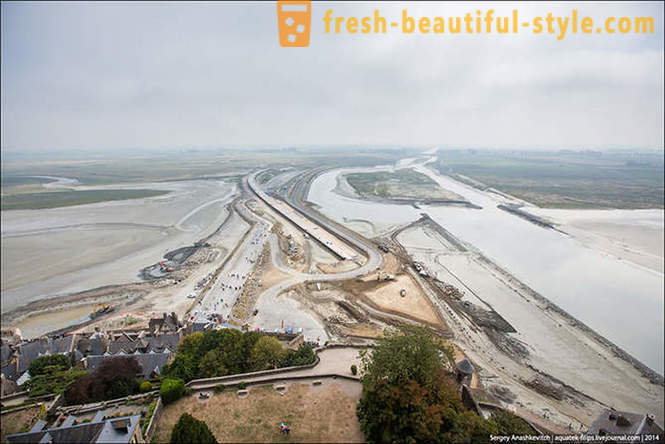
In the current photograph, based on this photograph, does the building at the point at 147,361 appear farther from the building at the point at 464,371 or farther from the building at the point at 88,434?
the building at the point at 464,371

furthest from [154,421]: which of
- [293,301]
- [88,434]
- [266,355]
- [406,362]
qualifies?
[293,301]

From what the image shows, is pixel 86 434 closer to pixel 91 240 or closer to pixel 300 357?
pixel 300 357

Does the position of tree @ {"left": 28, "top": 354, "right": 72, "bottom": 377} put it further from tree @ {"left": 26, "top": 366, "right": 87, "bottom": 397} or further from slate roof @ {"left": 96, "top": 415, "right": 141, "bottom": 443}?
slate roof @ {"left": 96, "top": 415, "right": 141, "bottom": 443}

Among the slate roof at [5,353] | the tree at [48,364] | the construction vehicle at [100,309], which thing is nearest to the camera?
the tree at [48,364]

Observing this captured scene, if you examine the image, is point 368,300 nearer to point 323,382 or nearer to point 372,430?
point 323,382

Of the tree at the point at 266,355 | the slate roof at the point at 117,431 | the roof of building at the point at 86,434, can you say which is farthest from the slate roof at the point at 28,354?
the tree at the point at 266,355
